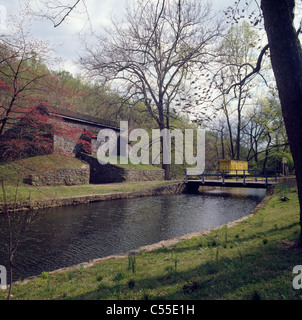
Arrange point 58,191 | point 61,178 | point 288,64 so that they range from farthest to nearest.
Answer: point 61,178
point 58,191
point 288,64

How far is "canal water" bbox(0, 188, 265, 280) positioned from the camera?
6.46 meters

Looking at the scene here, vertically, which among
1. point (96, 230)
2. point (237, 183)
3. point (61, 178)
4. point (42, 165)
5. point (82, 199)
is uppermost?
point (42, 165)

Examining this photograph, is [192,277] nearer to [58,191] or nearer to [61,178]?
[58,191]

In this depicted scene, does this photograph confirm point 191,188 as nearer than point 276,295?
No

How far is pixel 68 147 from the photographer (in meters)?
22.7

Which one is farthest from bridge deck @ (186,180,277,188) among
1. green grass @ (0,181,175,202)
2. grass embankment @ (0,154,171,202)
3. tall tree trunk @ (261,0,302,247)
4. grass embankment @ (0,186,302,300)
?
tall tree trunk @ (261,0,302,247)

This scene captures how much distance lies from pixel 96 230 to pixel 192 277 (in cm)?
600

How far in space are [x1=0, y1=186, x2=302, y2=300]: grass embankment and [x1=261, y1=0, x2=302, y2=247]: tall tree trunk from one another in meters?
1.53

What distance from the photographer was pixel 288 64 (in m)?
4.30

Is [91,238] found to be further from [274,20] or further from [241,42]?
[241,42]

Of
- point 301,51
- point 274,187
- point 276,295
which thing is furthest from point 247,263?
point 274,187

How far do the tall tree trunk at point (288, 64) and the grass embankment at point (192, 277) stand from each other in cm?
153

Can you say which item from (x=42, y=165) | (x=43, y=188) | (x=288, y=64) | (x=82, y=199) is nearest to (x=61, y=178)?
(x=42, y=165)
